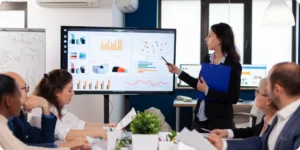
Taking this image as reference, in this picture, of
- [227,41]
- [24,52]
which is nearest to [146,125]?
[227,41]

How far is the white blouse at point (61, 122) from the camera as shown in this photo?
2.41 m

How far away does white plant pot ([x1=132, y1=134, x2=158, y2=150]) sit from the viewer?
1992 millimetres

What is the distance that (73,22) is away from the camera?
174 inches

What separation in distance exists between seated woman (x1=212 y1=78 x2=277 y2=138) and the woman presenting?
0.93 feet

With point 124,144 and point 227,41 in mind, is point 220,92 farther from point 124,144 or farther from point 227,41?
point 124,144

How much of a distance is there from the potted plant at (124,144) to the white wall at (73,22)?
7.57ft

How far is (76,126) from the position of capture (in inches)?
111

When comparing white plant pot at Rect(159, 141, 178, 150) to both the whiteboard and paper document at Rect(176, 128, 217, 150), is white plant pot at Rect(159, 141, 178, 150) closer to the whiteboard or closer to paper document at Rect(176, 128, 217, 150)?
paper document at Rect(176, 128, 217, 150)

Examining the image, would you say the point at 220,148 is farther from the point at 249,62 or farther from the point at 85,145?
the point at 249,62

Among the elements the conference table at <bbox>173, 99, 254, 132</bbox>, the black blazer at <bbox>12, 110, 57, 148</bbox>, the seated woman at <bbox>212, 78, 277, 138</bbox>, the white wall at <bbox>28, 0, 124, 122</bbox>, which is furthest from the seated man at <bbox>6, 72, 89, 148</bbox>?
the conference table at <bbox>173, 99, 254, 132</bbox>

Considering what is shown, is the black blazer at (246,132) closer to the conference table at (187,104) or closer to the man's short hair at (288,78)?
the man's short hair at (288,78)

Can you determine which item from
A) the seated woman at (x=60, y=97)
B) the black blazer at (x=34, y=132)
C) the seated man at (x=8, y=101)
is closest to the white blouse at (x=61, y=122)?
the seated woman at (x=60, y=97)

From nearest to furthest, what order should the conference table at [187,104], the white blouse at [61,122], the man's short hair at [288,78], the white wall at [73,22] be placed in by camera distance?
1. the man's short hair at [288,78]
2. the white blouse at [61,122]
3. the white wall at [73,22]
4. the conference table at [187,104]

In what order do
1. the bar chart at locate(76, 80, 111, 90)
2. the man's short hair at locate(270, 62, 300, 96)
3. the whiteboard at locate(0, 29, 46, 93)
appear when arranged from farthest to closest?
1. the whiteboard at locate(0, 29, 46, 93)
2. the bar chart at locate(76, 80, 111, 90)
3. the man's short hair at locate(270, 62, 300, 96)
